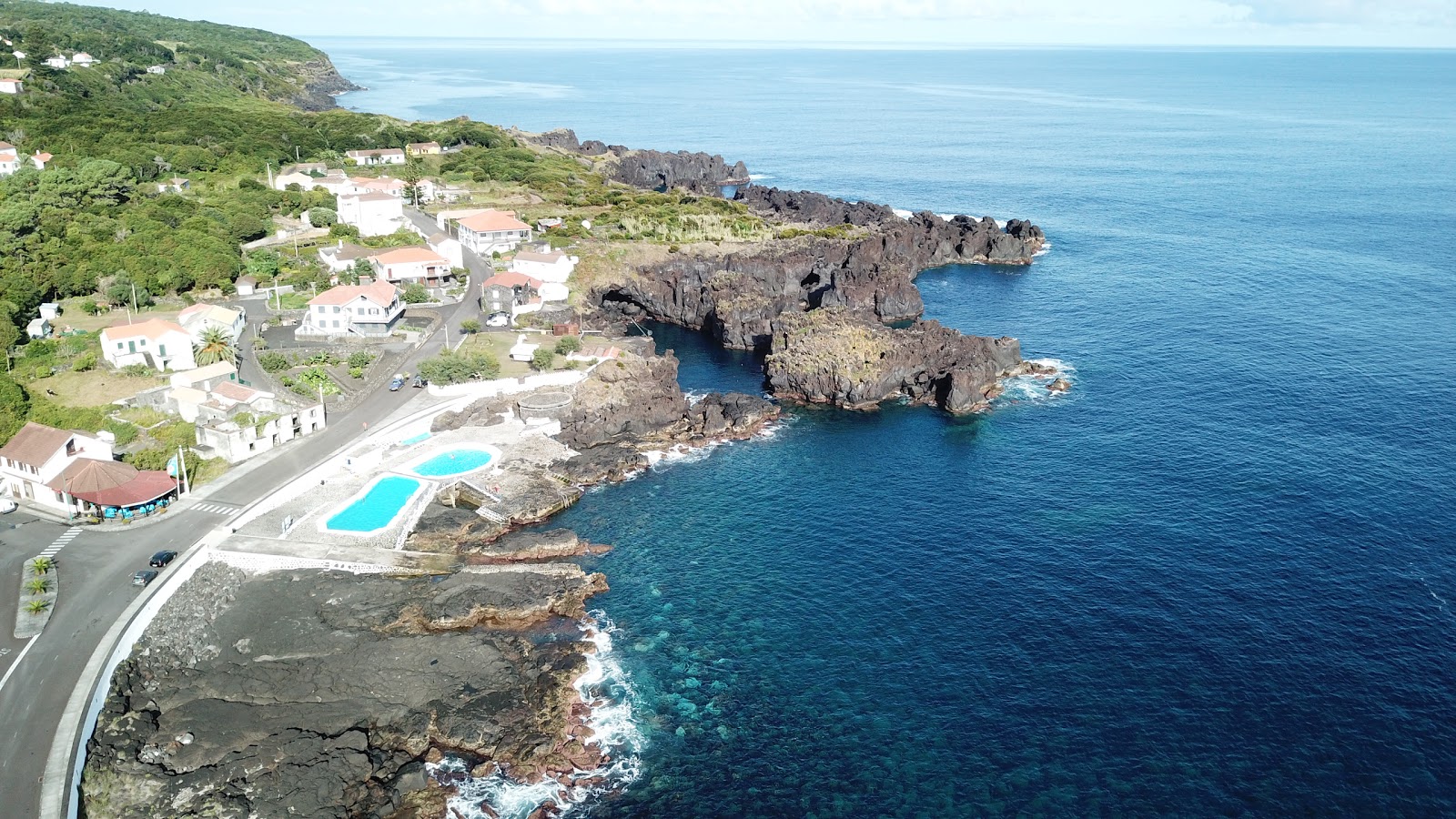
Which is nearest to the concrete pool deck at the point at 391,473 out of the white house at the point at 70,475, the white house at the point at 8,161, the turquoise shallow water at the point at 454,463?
the turquoise shallow water at the point at 454,463

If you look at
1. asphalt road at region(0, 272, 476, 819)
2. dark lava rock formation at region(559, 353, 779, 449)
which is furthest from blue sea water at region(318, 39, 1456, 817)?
asphalt road at region(0, 272, 476, 819)

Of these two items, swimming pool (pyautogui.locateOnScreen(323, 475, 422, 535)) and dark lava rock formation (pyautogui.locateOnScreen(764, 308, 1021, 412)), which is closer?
swimming pool (pyautogui.locateOnScreen(323, 475, 422, 535))

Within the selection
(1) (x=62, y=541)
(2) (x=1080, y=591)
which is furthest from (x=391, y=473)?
(2) (x=1080, y=591)

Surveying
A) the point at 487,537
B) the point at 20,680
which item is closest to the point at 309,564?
the point at 487,537

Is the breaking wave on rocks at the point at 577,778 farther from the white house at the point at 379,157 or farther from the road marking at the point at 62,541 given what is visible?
the white house at the point at 379,157

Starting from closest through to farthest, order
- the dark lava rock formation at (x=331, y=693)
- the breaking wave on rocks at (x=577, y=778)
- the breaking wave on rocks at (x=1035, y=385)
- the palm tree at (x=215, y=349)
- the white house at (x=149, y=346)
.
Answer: the dark lava rock formation at (x=331, y=693) → the breaking wave on rocks at (x=577, y=778) → the palm tree at (x=215, y=349) → the white house at (x=149, y=346) → the breaking wave on rocks at (x=1035, y=385)

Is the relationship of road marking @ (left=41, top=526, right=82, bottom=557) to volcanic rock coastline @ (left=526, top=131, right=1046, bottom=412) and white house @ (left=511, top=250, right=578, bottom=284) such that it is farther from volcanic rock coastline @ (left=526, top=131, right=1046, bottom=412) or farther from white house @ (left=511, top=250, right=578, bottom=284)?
white house @ (left=511, top=250, right=578, bottom=284)
